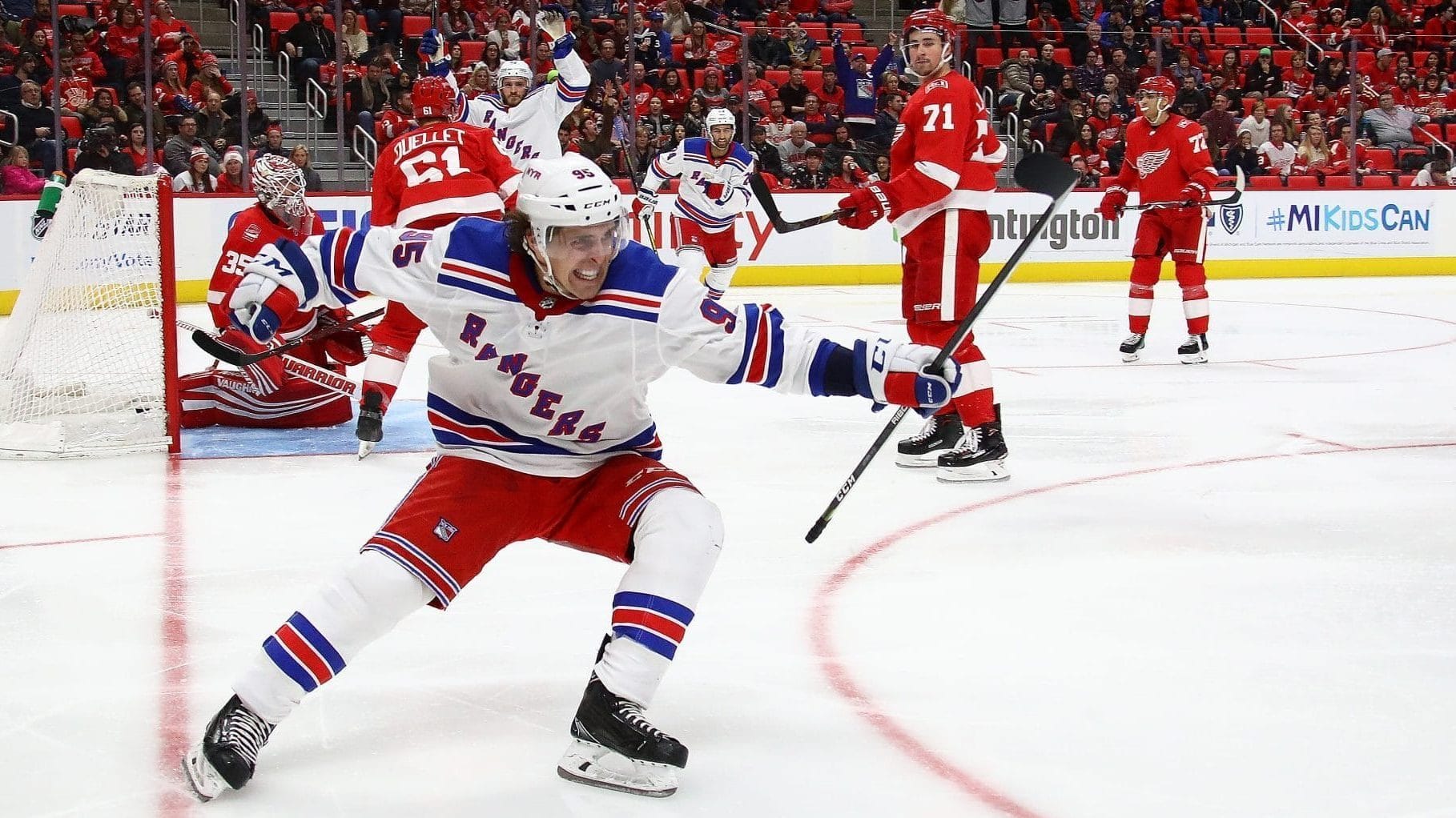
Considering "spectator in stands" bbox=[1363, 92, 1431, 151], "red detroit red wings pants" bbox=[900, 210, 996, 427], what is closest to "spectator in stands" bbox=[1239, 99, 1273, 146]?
"spectator in stands" bbox=[1363, 92, 1431, 151]

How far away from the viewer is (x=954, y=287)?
15.0ft

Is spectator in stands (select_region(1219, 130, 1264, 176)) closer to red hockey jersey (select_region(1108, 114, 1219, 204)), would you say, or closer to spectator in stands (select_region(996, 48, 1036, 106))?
spectator in stands (select_region(996, 48, 1036, 106))

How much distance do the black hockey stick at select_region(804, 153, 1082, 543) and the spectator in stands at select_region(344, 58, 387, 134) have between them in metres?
8.50

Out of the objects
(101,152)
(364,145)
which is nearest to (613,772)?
(101,152)

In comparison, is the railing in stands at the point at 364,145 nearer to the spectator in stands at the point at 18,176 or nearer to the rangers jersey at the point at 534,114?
the spectator in stands at the point at 18,176

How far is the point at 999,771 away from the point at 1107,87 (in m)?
11.3

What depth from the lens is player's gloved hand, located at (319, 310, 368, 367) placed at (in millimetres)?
5508

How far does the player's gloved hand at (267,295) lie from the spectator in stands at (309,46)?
892cm

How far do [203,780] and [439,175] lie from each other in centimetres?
315

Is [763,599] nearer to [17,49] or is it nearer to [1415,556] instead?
[1415,556]

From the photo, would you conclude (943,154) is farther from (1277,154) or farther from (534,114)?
(1277,154)

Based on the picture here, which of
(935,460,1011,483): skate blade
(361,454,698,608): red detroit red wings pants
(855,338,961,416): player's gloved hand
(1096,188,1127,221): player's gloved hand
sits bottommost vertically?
(935,460,1011,483): skate blade

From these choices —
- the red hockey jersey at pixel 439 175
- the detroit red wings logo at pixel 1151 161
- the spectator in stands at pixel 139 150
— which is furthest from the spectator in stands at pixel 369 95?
the red hockey jersey at pixel 439 175

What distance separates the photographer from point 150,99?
33.2 feet
